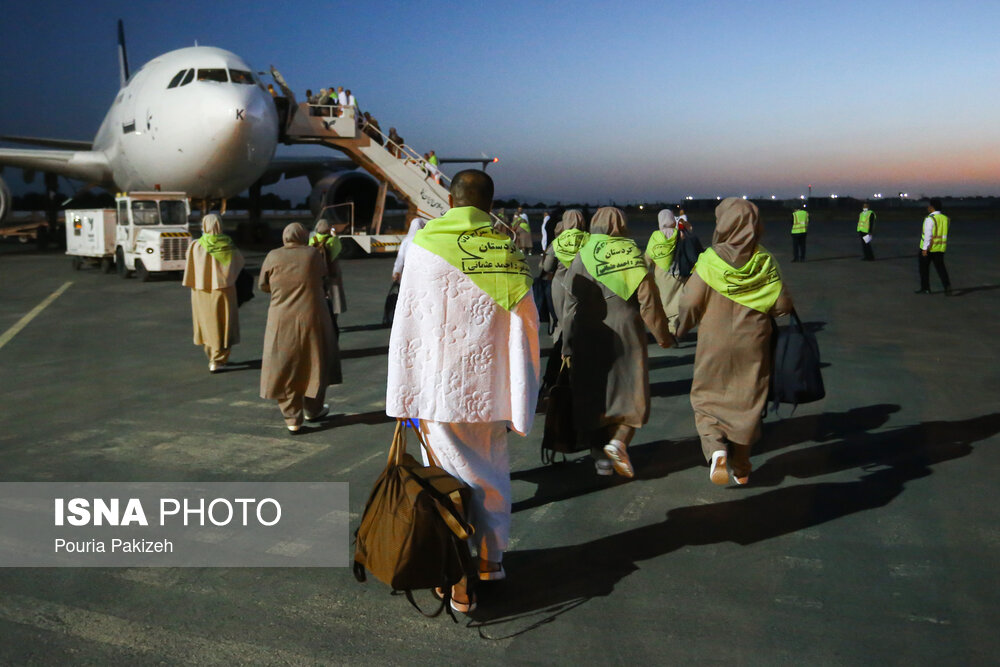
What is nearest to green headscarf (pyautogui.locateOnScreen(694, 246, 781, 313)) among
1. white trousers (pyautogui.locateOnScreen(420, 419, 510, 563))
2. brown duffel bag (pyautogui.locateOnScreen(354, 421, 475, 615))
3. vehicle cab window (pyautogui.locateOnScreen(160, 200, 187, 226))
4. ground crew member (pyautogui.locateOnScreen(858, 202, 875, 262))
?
white trousers (pyautogui.locateOnScreen(420, 419, 510, 563))

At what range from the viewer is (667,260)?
31.6 ft

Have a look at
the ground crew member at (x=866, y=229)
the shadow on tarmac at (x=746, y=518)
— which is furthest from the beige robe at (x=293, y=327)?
the ground crew member at (x=866, y=229)

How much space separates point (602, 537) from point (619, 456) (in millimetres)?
976

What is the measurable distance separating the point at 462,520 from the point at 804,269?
1966 centimetres

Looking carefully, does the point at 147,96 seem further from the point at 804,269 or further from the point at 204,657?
the point at 204,657

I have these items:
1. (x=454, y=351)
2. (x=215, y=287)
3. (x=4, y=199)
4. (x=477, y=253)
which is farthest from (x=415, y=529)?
(x=4, y=199)

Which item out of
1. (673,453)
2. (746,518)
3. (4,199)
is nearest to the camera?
(746,518)

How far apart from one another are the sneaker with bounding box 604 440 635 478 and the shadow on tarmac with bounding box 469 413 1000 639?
58cm

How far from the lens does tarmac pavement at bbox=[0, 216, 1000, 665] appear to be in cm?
321

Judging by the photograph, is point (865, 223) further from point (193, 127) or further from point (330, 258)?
point (330, 258)

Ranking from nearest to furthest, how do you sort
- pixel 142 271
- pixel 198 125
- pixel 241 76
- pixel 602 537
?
1. pixel 602 537
2. pixel 198 125
3. pixel 142 271
4. pixel 241 76

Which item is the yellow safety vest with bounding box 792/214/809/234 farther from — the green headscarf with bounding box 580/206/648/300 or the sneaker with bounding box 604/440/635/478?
the sneaker with bounding box 604/440/635/478

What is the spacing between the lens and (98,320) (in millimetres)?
12039

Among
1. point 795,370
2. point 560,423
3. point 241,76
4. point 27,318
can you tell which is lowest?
point 27,318
